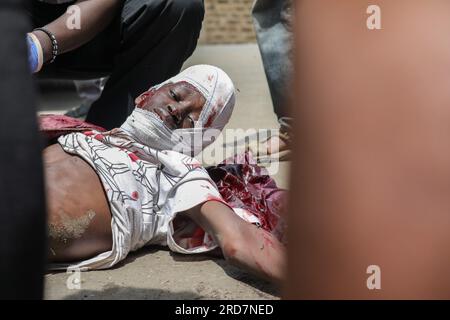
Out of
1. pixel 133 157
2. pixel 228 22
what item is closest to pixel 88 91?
pixel 133 157

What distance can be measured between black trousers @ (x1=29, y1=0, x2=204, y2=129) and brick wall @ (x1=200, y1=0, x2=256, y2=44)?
5220 mm

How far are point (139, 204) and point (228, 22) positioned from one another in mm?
6426

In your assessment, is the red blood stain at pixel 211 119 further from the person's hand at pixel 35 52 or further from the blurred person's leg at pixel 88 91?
the blurred person's leg at pixel 88 91

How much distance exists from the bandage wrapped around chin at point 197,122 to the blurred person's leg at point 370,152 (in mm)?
1629

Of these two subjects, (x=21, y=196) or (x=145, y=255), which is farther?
(x=145, y=255)

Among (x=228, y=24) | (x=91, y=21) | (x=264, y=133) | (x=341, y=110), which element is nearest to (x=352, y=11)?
(x=341, y=110)

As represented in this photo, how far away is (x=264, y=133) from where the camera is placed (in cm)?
376

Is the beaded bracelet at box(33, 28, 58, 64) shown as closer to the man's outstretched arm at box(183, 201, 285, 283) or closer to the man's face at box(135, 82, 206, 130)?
the man's face at box(135, 82, 206, 130)

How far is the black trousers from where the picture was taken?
309 cm

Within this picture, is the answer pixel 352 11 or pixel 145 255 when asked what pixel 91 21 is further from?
pixel 352 11

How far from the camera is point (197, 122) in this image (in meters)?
2.63

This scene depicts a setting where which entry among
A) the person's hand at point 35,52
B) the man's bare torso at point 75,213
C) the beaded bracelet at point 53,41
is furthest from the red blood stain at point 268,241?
the beaded bracelet at point 53,41

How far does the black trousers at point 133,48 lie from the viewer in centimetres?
309
